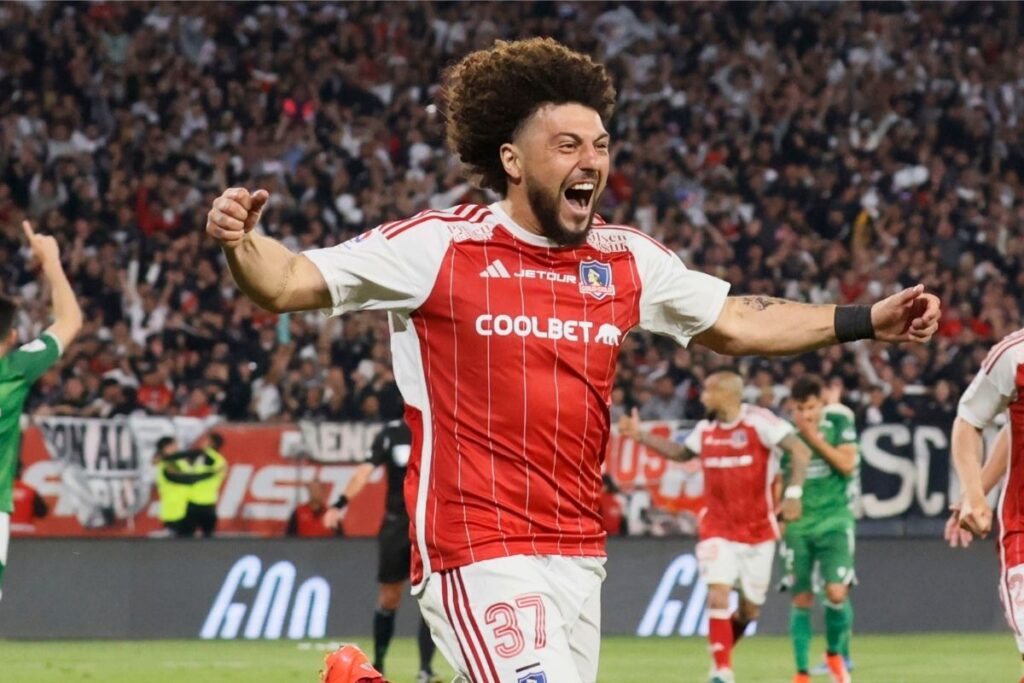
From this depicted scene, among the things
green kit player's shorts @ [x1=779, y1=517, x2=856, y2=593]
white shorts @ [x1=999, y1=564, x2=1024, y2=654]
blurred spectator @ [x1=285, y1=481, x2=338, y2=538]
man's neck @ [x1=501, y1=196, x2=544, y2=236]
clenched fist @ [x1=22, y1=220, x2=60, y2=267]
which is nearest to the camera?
man's neck @ [x1=501, y1=196, x2=544, y2=236]

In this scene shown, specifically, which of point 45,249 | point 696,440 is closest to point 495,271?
point 45,249

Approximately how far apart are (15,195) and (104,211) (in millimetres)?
1050

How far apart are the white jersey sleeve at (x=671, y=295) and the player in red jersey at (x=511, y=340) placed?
0.04 meters

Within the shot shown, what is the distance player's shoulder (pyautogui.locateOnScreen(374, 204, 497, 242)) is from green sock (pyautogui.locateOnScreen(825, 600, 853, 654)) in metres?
8.06

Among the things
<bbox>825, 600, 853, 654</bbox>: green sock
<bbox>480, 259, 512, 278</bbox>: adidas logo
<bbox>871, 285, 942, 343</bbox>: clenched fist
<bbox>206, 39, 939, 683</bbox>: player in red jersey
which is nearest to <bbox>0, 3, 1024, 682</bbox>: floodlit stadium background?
<bbox>825, 600, 853, 654</bbox>: green sock

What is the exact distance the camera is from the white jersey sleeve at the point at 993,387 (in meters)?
6.97

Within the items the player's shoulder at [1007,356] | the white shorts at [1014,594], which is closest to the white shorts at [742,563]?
the player's shoulder at [1007,356]

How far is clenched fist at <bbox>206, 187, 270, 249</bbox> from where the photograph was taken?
4273 mm

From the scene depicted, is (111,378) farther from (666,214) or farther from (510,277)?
(510,277)

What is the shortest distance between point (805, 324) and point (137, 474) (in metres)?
11.5

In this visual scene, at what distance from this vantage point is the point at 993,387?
23.1 ft

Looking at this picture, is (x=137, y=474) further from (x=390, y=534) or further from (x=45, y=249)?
(x=45, y=249)

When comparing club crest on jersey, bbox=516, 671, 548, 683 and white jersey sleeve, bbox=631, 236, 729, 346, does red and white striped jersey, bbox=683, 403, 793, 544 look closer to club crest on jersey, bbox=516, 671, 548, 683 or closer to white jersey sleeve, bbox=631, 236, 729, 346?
white jersey sleeve, bbox=631, 236, 729, 346

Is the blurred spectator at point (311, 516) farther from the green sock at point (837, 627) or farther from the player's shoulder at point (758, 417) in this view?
the green sock at point (837, 627)
